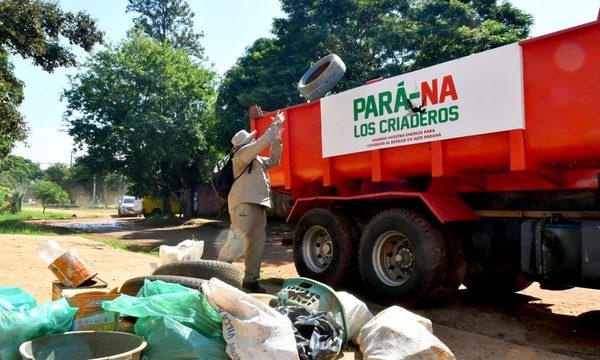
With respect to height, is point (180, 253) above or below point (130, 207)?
below

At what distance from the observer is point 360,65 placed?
595 inches

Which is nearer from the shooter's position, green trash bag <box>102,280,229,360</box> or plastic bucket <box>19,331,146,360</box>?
plastic bucket <box>19,331,146,360</box>

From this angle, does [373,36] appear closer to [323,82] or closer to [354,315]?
[323,82]

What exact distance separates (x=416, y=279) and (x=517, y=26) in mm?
14003

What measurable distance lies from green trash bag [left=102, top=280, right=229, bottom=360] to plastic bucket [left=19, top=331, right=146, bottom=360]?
0.43ft

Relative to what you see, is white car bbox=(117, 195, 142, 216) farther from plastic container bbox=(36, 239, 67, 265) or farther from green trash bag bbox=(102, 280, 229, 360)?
green trash bag bbox=(102, 280, 229, 360)

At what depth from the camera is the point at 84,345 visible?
292 cm

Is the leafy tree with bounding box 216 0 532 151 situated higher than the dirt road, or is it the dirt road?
the leafy tree with bounding box 216 0 532 151

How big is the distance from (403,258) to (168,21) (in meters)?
38.0

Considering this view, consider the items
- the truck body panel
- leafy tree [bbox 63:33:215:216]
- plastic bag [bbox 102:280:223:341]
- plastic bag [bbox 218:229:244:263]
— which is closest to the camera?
plastic bag [bbox 102:280:223:341]

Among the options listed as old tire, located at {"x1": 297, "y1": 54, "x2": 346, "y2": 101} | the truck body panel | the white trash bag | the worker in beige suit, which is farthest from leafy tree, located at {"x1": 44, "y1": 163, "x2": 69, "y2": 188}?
the white trash bag

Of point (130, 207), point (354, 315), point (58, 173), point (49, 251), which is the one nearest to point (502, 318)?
point (354, 315)

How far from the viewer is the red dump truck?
4398mm

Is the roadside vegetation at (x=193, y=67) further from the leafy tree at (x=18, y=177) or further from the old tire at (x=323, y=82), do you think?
the leafy tree at (x=18, y=177)
